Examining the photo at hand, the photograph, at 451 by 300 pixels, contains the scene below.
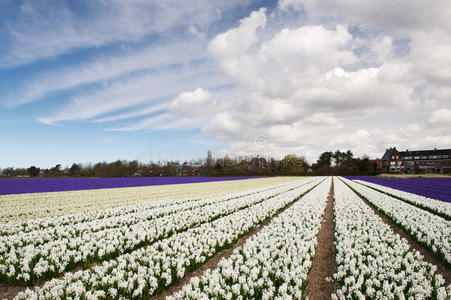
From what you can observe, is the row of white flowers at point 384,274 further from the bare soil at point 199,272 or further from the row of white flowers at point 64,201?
the row of white flowers at point 64,201

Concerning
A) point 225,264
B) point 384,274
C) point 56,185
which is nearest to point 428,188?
point 384,274

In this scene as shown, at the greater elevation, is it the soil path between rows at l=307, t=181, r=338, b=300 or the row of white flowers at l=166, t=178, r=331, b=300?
the row of white flowers at l=166, t=178, r=331, b=300

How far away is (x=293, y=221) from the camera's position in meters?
10.2

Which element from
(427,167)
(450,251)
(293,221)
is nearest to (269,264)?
(293,221)

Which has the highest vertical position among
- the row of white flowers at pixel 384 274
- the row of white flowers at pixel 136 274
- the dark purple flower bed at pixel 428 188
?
the row of white flowers at pixel 136 274

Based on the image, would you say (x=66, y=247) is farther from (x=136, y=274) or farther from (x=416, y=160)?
(x=416, y=160)

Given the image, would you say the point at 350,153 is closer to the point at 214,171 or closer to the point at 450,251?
the point at 214,171

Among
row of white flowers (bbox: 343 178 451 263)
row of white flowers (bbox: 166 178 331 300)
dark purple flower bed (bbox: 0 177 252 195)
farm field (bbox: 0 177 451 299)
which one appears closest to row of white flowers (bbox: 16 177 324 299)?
farm field (bbox: 0 177 451 299)

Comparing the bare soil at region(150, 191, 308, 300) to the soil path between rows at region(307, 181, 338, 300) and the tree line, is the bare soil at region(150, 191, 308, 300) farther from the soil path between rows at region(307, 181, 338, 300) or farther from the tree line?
the tree line

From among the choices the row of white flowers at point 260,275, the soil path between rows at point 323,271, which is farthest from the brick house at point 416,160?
the row of white flowers at point 260,275

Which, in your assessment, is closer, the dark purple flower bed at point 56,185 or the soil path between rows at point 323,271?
the soil path between rows at point 323,271

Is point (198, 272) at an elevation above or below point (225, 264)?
below

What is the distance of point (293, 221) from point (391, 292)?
557cm

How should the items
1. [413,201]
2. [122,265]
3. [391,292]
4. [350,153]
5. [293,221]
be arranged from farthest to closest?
[350,153] < [413,201] < [293,221] < [122,265] < [391,292]
